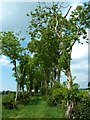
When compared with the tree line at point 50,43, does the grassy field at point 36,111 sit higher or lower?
lower

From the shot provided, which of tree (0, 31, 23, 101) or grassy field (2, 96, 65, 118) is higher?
tree (0, 31, 23, 101)

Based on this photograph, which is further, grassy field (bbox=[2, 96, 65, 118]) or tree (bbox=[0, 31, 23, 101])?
tree (bbox=[0, 31, 23, 101])

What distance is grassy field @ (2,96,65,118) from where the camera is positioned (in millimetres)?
37562

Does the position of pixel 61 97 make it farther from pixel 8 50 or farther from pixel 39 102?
pixel 8 50

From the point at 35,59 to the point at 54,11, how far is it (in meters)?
10.6

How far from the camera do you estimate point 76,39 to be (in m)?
37.4

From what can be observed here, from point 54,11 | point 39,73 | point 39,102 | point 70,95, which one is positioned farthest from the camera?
point 39,73

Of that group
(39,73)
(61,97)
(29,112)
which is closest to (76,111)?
(61,97)

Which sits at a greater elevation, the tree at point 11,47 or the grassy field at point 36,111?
the tree at point 11,47

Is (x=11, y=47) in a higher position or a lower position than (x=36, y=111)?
higher

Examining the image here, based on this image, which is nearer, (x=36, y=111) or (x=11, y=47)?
(x=36, y=111)

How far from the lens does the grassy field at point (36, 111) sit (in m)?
37.6

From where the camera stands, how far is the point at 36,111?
40.3m

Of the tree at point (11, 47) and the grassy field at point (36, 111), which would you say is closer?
the grassy field at point (36, 111)
